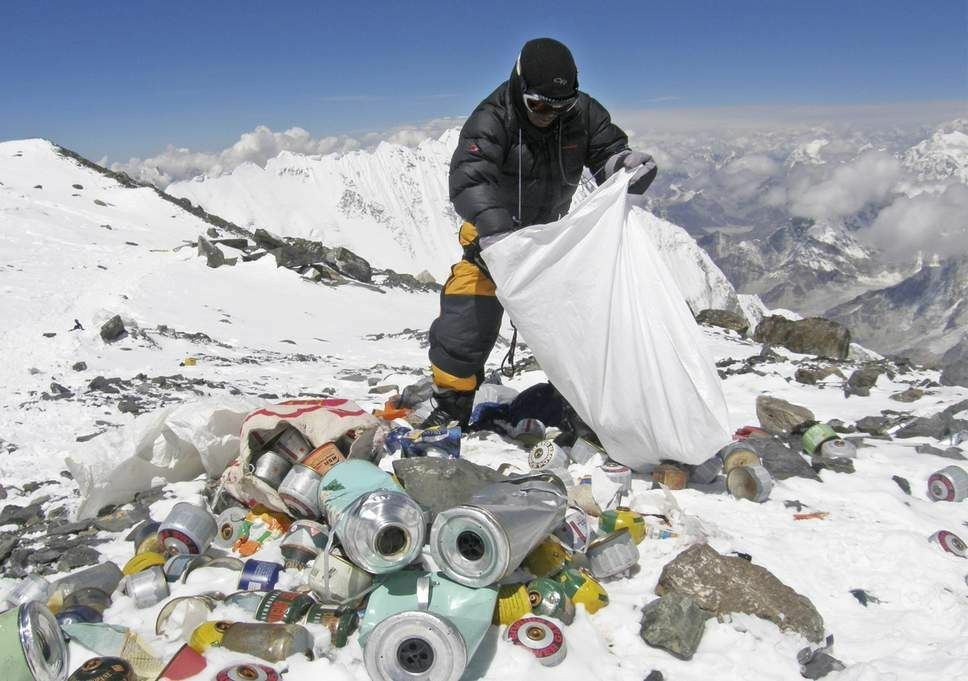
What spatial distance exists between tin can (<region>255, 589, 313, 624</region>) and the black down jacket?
8.26 ft

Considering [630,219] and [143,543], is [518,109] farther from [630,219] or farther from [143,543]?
[143,543]

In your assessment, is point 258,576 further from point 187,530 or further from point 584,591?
point 584,591

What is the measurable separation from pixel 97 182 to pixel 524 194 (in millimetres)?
24759

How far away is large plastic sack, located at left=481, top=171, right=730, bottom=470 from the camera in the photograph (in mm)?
4059

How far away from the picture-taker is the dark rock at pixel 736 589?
118 inches

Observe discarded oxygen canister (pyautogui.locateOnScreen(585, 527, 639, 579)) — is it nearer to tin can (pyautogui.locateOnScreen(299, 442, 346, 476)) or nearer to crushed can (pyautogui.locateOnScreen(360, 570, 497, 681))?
crushed can (pyautogui.locateOnScreen(360, 570, 497, 681))

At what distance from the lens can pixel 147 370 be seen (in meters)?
8.66

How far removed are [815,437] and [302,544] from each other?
12.6 ft

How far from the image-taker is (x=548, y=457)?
4.36 m

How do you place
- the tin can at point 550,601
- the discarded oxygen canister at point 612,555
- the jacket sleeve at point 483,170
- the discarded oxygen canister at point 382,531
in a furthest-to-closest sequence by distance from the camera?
the jacket sleeve at point 483,170, the discarded oxygen canister at point 612,555, the tin can at point 550,601, the discarded oxygen canister at point 382,531

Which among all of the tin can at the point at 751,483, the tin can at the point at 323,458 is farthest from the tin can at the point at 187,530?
the tin can at the point at 751,483

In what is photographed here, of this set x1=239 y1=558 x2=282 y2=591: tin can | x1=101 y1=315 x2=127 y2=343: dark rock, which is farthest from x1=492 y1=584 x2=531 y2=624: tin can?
x1=101 y1=315 x2=127 y2=343: dark rock

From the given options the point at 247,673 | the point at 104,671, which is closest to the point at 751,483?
the point at 247,673

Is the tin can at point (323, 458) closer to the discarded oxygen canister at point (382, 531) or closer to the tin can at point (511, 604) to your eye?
the discarded oxygen canister at point (382, 531)
